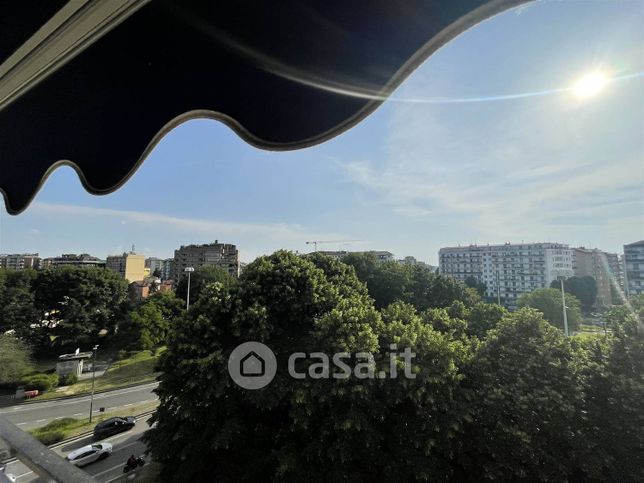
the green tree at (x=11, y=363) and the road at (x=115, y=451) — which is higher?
the green tree at (x=11, y=363)

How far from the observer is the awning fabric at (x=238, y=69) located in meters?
0.52

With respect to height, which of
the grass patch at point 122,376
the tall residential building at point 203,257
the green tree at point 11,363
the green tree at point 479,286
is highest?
the tall residential building at point 203,257

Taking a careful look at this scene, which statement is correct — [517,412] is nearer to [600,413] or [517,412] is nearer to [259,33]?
[600,413]

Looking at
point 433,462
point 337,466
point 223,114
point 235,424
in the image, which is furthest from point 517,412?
Answer: point 223,114

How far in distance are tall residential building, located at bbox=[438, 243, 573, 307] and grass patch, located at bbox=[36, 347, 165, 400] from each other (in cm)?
3161

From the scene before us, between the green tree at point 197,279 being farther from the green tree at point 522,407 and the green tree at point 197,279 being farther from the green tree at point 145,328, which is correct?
the green tree at point 522,407

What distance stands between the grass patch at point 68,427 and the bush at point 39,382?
329cm

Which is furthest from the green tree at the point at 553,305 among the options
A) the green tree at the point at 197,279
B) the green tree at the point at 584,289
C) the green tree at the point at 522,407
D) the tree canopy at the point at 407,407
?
the green tree at the point at 197,279

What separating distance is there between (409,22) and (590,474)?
241 inches

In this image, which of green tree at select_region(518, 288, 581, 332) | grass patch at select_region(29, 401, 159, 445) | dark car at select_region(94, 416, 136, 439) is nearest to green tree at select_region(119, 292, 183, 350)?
grass patch at select_region(29, 401, 159, 445)

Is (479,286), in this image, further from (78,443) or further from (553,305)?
(78,443)

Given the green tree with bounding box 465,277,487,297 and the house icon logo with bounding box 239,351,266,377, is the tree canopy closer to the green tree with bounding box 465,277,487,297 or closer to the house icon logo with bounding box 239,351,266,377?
the house icon logo with bounding box 239,351,266,377

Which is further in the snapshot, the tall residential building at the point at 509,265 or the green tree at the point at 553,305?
the tall residential building at the point at 509,265

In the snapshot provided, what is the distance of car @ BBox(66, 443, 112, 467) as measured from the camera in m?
8.09
